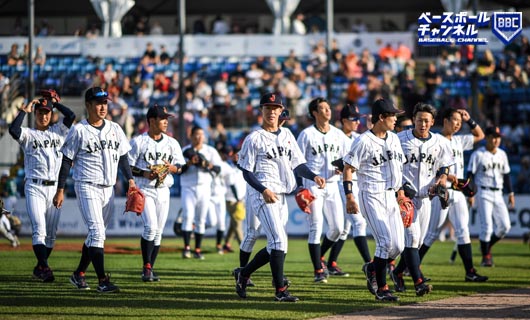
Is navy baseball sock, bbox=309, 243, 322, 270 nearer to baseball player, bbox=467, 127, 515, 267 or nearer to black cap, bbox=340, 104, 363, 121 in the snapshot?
black cap, bbox=340, 104, 363, 121

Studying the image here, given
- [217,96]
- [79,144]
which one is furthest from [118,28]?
[79,144]

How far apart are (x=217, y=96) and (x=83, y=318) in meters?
20.7

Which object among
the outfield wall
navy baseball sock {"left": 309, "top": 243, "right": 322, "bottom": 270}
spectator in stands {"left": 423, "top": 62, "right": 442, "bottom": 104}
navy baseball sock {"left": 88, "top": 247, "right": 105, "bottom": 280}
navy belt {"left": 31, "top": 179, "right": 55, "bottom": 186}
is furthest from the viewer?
spectator in stands {"left": 423, "top": 62, "right": 442, "bottom": 104}

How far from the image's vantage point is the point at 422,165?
41.3 ft

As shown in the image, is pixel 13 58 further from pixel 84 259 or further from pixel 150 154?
pixel 84 259

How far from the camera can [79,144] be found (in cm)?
1212

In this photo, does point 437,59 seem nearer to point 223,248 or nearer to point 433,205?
point 223,248

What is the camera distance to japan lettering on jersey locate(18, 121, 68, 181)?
13492mm

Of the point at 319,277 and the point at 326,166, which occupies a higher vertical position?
the point at 326,166

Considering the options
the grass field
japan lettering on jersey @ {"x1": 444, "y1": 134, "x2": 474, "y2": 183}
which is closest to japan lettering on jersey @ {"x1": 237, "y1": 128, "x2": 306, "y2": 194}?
the grass field

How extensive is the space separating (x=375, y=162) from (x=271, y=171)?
125 centimetres

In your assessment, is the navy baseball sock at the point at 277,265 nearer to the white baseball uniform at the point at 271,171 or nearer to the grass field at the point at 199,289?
the white baseball uniform at the point at 271,171

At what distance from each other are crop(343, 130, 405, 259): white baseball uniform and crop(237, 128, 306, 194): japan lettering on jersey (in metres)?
0.79

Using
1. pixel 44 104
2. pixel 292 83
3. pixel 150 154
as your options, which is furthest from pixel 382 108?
pixel 292 83
